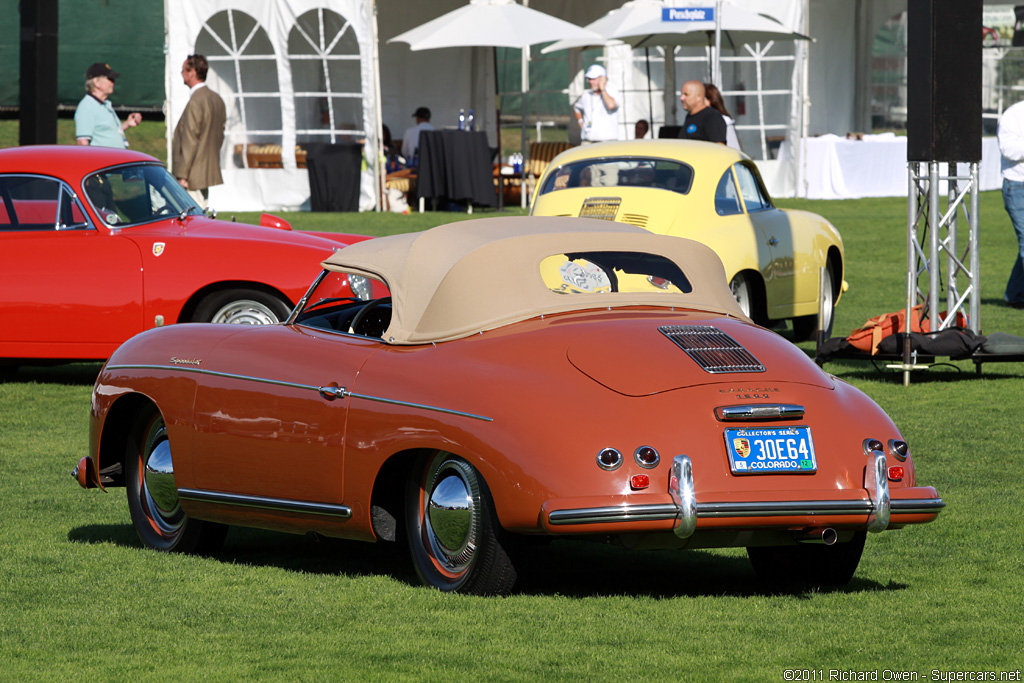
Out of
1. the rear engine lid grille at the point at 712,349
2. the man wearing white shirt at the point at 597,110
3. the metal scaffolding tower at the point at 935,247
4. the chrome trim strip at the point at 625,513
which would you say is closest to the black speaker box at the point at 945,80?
the metal scaffolding tower at the point at 935,247

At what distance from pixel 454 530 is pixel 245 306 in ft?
20.9

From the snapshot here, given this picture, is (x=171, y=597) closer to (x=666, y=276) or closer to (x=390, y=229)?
(x=666, y=276)

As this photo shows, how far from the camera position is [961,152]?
1152 cm

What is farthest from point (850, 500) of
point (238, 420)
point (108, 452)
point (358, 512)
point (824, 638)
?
point (108, 452)

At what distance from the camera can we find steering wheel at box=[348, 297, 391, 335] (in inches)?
254

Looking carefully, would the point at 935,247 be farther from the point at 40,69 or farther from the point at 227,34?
the point at 227,34

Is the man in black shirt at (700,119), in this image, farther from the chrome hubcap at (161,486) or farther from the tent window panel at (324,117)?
the tent window panel at (324,117)

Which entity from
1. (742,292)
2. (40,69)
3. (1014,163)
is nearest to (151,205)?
(742,292)

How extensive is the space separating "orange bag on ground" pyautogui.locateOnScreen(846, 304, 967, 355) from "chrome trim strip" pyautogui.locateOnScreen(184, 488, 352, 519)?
642 centimetres

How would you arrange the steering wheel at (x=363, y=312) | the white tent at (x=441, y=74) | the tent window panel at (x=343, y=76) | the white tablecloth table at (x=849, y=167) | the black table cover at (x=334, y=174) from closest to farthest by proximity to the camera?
1. the steering wheel at (x=363, y=312)
2. the black table cover at (x=334, y=174)
3. the white tent at (x=441, y=74)
4. the tent window panel at (x=343, y=76)
5. the white tablecloth table at (x=849, y=167)

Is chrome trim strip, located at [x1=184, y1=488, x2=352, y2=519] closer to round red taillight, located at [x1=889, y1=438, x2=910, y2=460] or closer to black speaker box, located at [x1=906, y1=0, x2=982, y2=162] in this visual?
round red taillight, located at [x1=889, y1=438, x2=910, y2=460]

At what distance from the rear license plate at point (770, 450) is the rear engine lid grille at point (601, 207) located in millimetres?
7678

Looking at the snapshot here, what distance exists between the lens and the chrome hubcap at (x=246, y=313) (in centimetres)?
1148

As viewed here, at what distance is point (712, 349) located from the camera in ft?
18.1
